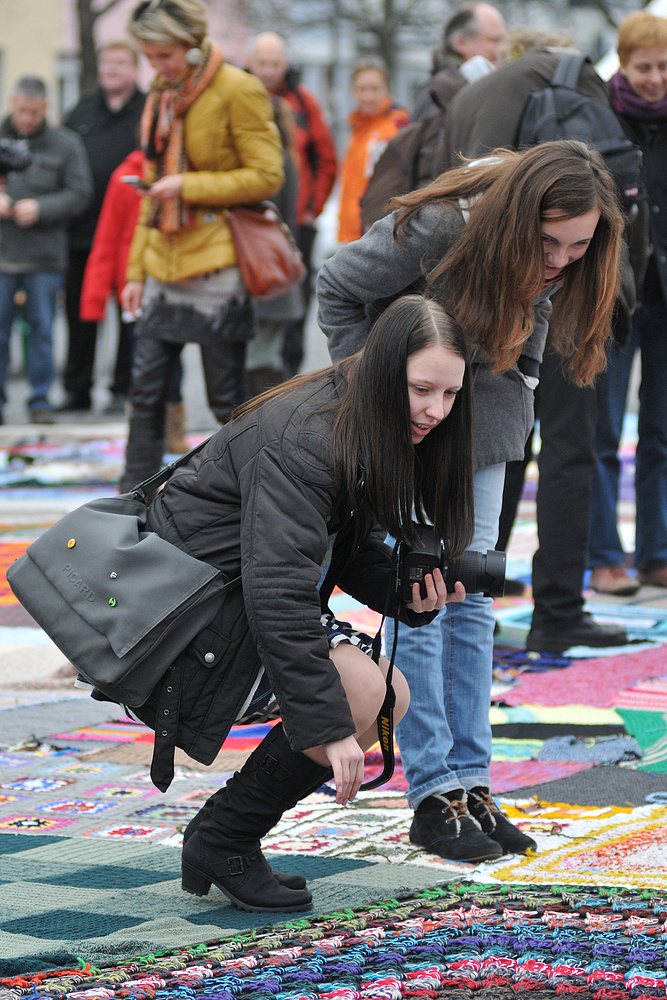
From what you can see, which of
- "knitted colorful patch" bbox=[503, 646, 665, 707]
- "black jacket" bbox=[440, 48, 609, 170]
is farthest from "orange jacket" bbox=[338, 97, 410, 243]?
"knitted colorful patch" bbox=[503, 646, 665, 707]

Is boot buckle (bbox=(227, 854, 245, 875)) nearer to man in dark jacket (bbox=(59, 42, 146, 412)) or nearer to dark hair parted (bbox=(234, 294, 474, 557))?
dark hair parted (bbox=(234, 294, 474, 557))

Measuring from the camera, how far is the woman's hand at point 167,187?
517 centimetres

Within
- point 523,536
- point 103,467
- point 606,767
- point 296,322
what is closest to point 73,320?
Result: point 296,322

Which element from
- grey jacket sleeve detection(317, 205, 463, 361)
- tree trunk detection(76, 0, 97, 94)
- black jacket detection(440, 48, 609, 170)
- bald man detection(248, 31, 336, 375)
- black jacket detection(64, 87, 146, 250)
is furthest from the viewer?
tree trunk detection(76, 0, 97, 94)

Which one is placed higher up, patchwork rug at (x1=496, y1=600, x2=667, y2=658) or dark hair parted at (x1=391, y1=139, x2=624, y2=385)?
dark hair parted at (x1=391, y1=139, x2=624, y2=385)

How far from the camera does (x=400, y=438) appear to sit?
2559mm

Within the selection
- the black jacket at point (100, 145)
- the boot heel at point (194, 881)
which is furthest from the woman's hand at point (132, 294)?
the black jacket at point (100, 145)

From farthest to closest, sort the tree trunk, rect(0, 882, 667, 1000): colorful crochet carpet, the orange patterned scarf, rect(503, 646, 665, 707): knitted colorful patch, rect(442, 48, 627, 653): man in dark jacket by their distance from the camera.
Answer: the tree trunk < the orange patterned scarf < rect(442, 48, 627, 653): man in dark jacket < rect(503, 646, 665, 707): knitted colorful patch < rect(0, 882, 667, 1000): colorful crochet carpet

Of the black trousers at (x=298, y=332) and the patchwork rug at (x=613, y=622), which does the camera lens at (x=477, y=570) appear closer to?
the patchwork rug at (x=613, y=622)

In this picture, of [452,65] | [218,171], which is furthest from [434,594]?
[452,65]

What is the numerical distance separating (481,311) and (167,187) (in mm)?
2516

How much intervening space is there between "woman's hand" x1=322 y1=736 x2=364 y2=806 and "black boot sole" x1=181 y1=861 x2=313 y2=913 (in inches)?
10.2

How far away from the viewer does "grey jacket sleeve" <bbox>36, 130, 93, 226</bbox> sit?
31.2 feet

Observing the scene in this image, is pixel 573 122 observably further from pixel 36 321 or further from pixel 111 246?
pixel 36 321
